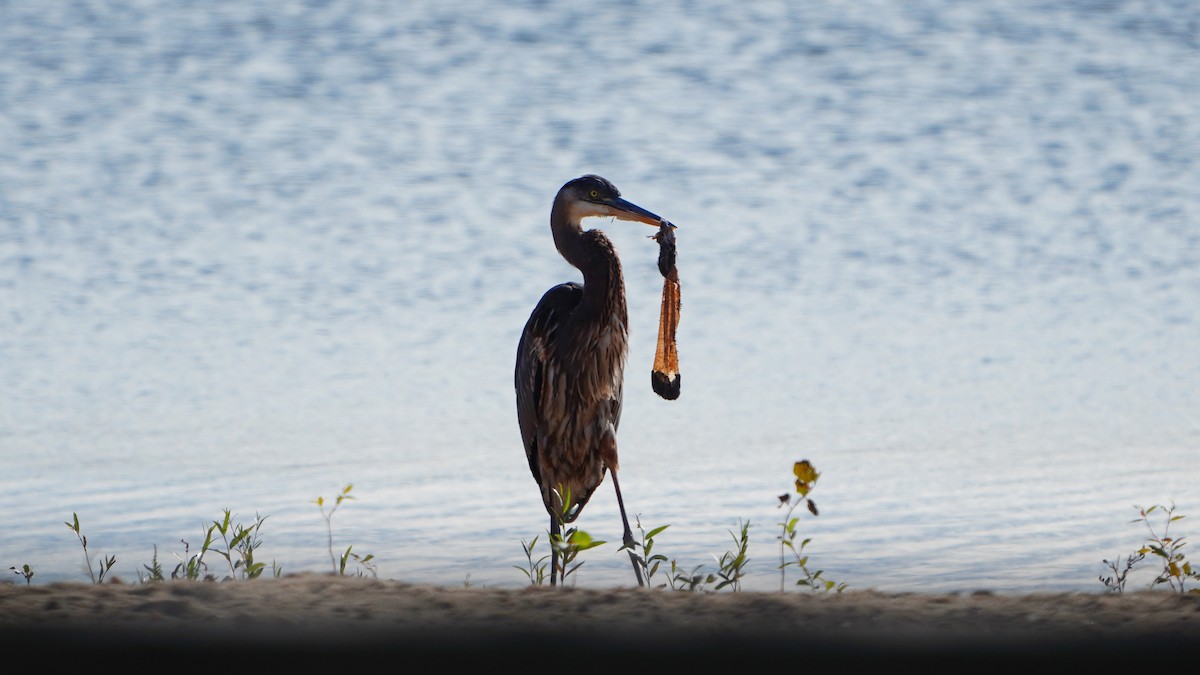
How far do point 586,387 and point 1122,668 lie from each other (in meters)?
5.08

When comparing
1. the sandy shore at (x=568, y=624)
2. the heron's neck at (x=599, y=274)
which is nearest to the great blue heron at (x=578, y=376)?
the heron's neck at (x=599, y=274)

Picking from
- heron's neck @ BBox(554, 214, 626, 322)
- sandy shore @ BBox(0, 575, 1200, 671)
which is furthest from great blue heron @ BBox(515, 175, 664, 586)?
sandy shore @ BBox(0, 575, 1200, 671)

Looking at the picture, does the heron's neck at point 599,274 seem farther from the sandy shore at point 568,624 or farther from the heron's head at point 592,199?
the sandy shore at point 568,624

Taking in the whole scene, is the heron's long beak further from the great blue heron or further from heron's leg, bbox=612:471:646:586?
heron's leg, bbox=612:471:646:586

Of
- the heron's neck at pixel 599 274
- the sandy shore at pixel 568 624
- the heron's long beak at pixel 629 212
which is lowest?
the sandy shore at pixel 568 624

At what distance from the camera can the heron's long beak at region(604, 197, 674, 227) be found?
21.0ft

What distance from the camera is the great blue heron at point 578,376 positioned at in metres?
6.18

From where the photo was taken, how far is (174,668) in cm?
119

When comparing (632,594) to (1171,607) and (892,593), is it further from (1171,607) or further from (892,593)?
(1171,607)

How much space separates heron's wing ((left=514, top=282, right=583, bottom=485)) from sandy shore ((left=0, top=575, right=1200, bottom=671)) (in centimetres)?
293

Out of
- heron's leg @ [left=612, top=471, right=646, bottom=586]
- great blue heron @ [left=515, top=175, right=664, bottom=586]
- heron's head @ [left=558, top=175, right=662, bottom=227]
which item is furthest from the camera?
heron's head @ [left=558, top=175, right=662, bottom=227]

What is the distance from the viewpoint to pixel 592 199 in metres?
6.52

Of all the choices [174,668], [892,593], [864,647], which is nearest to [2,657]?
[174,668]

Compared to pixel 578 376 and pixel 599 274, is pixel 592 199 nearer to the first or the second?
pixel 599 274
